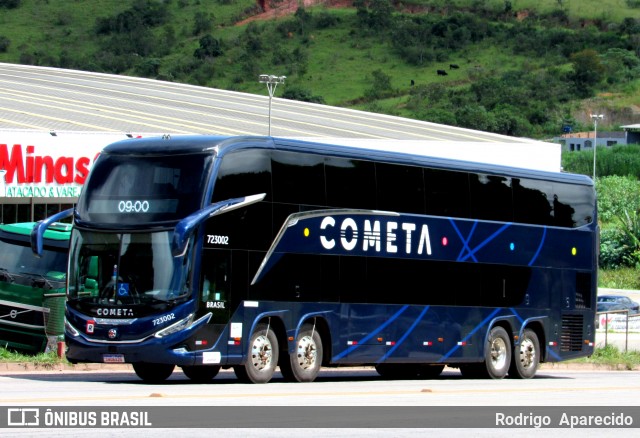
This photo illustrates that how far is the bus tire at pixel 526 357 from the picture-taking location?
27953mm

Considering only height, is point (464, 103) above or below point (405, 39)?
below

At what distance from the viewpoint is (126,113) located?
5003 cm

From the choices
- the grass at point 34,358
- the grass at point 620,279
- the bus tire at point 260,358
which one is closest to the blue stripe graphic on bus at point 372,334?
the bus tire at point 260,358

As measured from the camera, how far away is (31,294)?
2408cm

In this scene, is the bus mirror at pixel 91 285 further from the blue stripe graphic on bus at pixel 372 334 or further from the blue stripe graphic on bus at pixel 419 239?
the blue stripe graphic on bus at pixel 372 334

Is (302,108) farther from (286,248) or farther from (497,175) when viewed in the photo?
(286,248)

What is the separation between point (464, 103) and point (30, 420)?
485ft

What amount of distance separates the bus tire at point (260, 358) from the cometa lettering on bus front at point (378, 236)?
198 centimetres

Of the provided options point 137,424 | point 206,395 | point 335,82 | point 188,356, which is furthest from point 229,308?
point 335,82

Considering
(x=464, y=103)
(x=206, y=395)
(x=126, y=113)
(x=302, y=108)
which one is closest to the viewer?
(x=206, y=395)

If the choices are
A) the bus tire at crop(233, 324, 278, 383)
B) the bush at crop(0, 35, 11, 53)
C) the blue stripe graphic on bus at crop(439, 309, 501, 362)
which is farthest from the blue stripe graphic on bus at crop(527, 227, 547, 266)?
the bush at crop(0, 35, 11, 53)

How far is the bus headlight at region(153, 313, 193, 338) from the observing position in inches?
811

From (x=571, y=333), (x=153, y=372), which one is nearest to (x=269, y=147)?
(x=153, y=372)

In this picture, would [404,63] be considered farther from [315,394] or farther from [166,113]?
[315,394]
